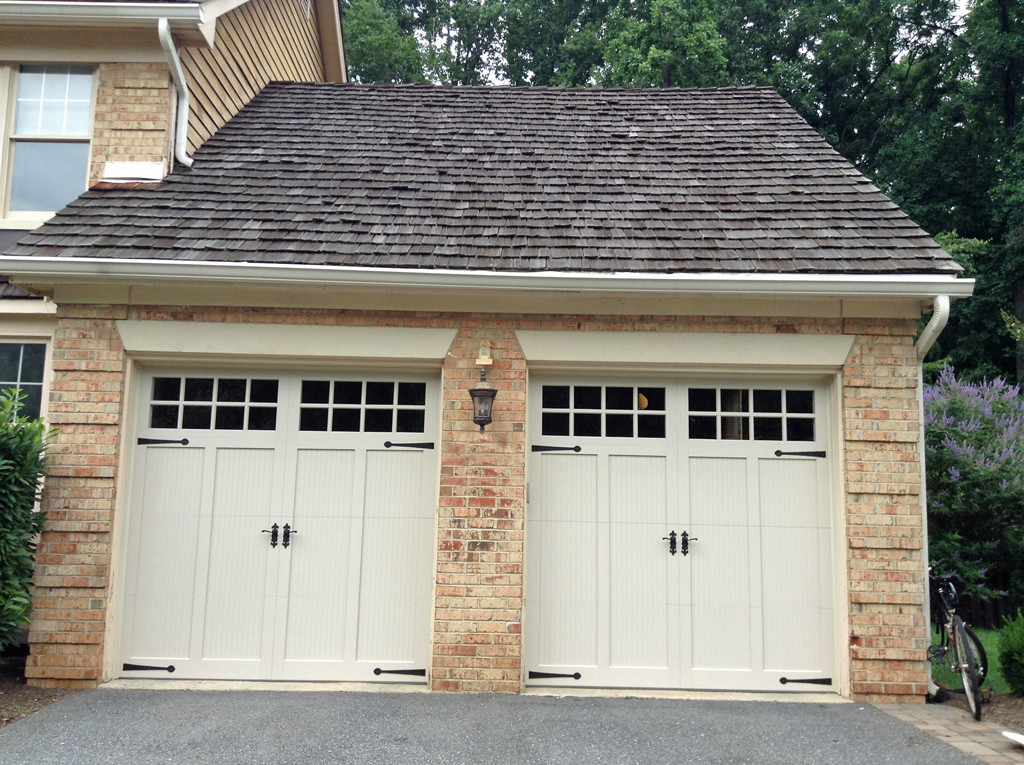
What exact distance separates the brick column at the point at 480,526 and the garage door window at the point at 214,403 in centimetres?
146

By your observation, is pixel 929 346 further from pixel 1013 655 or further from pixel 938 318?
pixel 1013 655

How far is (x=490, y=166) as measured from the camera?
736 cm

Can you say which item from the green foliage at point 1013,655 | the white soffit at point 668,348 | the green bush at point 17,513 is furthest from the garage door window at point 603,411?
the green bush at point 17,513

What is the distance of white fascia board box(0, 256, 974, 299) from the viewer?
5535 millimetres

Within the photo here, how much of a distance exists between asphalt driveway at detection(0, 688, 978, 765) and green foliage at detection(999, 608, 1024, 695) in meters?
1.14

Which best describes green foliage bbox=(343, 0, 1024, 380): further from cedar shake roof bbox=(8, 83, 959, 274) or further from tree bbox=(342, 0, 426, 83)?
cedar shake roof bbox=(8, 83, 959, 274)

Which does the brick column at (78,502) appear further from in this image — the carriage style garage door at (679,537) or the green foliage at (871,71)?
the green foliage at (871,71)

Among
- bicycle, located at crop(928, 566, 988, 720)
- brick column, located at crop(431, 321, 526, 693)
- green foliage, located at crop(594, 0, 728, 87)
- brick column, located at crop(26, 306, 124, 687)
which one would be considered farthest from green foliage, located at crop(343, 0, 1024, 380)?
brick column, located at crop(26, 306, 124, 687)

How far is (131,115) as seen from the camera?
6852mm

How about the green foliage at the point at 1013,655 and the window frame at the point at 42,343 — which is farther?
the window frame at the point at 42,343

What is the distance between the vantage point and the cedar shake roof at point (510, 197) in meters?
5.79

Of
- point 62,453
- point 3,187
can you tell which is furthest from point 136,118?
point 62,453

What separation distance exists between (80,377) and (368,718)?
3.30m

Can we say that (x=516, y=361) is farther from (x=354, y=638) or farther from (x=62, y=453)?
(x=62, y=453)
